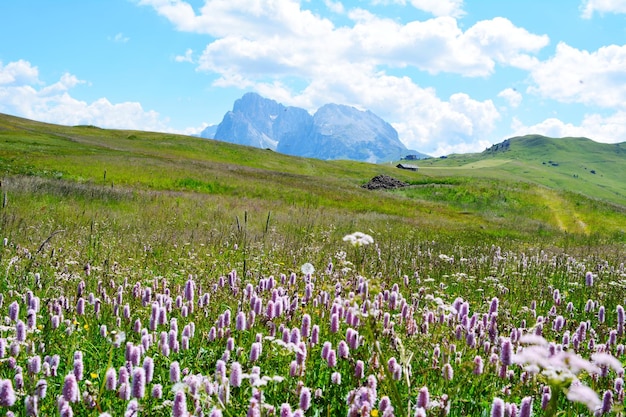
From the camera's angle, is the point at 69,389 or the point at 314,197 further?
the point at 314,197

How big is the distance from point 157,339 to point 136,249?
21.0 feet

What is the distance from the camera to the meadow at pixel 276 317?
3053 mm

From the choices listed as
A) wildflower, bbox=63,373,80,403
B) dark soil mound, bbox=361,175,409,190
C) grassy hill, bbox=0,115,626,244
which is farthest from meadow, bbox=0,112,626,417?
dark soil mound, bbox=361,175,409,190

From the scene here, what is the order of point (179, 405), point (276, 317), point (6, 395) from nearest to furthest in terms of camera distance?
point (179, 405) < point (6, 395) < point (276, 317)

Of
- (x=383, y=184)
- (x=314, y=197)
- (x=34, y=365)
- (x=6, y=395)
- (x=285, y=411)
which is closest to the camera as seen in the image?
(x=285, y=411)

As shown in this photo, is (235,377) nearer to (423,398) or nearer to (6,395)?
(423,398)

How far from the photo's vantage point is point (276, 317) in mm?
5352

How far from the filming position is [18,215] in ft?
46.9

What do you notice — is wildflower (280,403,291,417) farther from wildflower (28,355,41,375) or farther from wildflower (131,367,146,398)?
wildflower (28,355,41,375)

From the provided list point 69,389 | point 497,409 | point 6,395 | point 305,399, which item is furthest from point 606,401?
point 6,395

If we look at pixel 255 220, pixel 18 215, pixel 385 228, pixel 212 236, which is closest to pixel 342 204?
pixel 385 228

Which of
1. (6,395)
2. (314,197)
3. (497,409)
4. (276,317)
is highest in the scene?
(314,197)

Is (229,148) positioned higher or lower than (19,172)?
higher

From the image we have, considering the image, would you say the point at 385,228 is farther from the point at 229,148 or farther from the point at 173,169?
the point at 229,148
